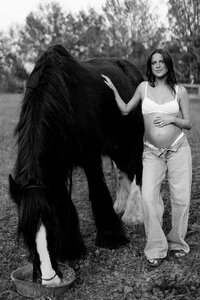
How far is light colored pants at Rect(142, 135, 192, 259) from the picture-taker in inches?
154

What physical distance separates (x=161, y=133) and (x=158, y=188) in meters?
0.49

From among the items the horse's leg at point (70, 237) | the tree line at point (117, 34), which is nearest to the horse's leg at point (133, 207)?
the horse's leg at point (70, 237)

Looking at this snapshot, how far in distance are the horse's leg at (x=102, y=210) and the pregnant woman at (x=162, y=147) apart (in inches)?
21.2

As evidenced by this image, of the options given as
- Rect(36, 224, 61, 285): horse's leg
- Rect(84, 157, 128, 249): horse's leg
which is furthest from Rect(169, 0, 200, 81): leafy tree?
Rect(36, 224, 61, 285): horse's leg

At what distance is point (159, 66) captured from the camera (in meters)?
3.88

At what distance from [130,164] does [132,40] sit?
2774cm

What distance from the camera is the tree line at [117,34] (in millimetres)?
30047

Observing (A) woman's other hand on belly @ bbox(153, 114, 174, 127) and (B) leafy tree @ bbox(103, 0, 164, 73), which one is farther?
(B) leafy tree @ bbox(103, 0, 164, 73)

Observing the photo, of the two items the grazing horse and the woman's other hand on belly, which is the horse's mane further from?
the woman's other hand on belly

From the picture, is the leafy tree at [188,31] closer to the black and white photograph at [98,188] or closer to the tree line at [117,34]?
the tree line at [117,34]

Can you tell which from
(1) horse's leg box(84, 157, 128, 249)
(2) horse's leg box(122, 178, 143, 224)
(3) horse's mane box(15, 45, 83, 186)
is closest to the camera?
(3) horse's mane box(15, 45, 83, 186)

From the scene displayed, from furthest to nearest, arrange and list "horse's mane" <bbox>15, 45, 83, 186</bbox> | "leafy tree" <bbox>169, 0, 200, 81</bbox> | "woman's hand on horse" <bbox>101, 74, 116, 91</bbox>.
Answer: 1. "leafy tree" <bbox>169, 0, 200, 81</bbox>
2. "woman's hand on horse" <bbox>101, 74, 116, 91</bbox>
3. "horse's mane" <bbox>15, 45, 83, 186</bbox>

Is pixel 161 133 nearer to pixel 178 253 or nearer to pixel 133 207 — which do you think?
pixel 178 253

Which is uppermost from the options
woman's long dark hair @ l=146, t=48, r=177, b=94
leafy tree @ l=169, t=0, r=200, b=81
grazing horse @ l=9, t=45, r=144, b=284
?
leafy tree @ l=169, t=0, r=200, b=81
